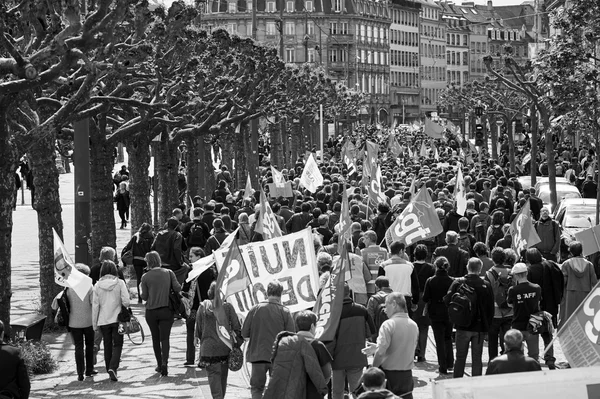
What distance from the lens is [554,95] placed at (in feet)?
90.2

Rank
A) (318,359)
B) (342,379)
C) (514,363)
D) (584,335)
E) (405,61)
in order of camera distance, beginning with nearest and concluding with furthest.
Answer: (584,335) < (514,363) < (318,359) < (342,379) < (405,61)

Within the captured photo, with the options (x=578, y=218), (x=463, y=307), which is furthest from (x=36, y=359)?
(x=578, y=218)

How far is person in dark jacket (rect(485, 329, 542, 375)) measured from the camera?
1096 centimetres

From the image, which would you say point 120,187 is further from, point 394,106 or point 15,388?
point 394,106

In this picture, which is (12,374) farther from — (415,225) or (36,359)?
(415,225)

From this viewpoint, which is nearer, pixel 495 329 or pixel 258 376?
pixel 258 376

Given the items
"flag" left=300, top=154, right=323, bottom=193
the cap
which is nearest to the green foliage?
the cap

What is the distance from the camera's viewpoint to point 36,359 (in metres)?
16.1

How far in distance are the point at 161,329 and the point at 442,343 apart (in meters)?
3.09

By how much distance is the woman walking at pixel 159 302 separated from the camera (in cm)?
1565

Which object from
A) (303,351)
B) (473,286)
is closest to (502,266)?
(473,286)

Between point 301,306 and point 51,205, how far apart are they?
8043 millimetres

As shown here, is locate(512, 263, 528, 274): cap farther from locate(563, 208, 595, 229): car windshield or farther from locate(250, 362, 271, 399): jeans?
locate(563, 208, 595, 229): car windshield

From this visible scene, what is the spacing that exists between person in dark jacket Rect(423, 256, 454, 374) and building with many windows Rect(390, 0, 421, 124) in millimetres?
167466
